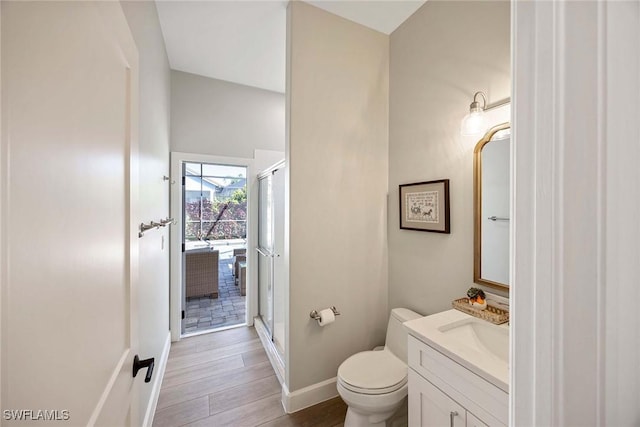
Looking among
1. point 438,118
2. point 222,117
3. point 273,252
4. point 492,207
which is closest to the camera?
point 492,207

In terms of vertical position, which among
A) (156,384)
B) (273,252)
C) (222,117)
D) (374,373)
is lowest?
(156,384)

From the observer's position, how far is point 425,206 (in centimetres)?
172

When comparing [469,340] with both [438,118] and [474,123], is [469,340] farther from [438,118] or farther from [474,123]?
[438,118]

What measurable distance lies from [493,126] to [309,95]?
1.18 metres

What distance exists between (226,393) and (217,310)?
5.57 feet

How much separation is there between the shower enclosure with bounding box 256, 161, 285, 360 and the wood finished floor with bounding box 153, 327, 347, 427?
0.88 ft

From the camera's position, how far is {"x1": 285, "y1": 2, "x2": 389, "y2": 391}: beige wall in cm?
171

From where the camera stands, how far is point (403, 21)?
1.92 m

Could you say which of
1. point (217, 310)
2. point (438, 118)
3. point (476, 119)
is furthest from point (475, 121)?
point (217, 310)

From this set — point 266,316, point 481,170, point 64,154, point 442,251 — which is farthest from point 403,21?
point 266,316

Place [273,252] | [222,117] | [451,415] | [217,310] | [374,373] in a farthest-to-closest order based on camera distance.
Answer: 1. [217,310]
2. [222,117]
3. [273,252]
4. [374,373]
5. [451,415]

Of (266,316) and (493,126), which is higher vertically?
(493,126)

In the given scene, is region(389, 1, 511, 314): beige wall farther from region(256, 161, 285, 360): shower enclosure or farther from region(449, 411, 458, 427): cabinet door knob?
Result: region(256, 161, 285, 360): shower enclosure

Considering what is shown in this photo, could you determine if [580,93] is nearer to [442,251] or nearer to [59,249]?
[59,249]
